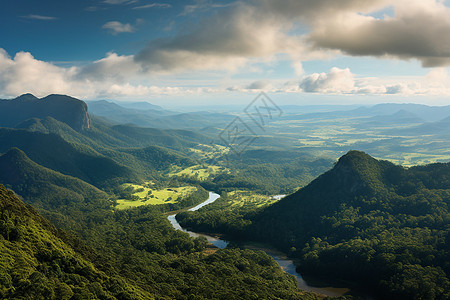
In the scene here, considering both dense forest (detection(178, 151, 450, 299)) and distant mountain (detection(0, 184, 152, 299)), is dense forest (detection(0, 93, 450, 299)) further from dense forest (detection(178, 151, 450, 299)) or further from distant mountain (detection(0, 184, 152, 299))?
dense forest (detection(178, 151, 450, 299))

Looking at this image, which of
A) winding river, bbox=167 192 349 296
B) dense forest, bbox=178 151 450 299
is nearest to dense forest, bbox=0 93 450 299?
dense forest, bbox=178 151 450 299

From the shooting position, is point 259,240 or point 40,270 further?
point 259,240

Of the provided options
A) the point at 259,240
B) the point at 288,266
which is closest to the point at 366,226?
the point at 288,266

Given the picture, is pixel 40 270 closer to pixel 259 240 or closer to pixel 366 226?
pixel 259 240

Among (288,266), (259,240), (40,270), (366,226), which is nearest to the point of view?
(40,270)

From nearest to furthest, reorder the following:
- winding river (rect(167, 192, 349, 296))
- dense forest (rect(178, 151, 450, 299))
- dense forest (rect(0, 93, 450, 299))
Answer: dense forest (rect(0, 93, 450, 299))
dense forest (rect(178, 151, 450, 299))
winding river (rect(167, 192, 349, 296))

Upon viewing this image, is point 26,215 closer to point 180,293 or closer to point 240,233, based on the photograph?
point 180,293
